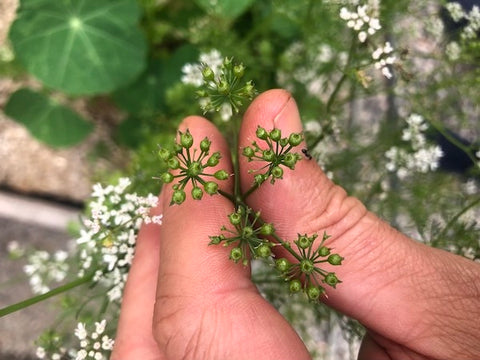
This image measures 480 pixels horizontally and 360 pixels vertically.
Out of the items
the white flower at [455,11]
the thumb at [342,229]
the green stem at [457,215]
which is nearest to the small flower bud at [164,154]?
the thumb at [342,229]

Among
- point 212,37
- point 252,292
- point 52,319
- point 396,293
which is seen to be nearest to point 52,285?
point 52,319

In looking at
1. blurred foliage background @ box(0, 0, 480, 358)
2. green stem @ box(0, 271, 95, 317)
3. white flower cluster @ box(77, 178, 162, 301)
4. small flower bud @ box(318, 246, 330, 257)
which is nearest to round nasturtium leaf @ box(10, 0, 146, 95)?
blurred foliage background @ box(0, 0, 480, 358)

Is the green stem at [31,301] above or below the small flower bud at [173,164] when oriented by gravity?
below

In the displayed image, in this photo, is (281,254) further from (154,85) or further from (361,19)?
(154,85)

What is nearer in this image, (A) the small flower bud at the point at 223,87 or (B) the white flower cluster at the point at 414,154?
(A) the small flower bud at the point at 223,87

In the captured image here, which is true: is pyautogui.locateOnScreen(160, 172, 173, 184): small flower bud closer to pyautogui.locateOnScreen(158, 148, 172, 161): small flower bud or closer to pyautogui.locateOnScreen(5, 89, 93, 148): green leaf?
pyautogui.locateOnScreen(158, 148, 172, 161): small flower bud

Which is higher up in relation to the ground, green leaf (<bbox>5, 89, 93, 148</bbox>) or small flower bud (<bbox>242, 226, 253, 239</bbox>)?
green leaf (<bbox>5, 89, 93, 148</bbox>)

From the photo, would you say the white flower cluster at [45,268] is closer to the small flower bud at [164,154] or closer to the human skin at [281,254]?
the human skin at [281,254]
